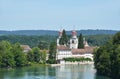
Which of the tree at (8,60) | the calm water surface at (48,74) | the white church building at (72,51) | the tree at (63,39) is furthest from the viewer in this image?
the tree at (63,39)

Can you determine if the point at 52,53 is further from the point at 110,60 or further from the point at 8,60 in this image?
the point at 110,60

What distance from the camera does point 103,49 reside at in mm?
74125

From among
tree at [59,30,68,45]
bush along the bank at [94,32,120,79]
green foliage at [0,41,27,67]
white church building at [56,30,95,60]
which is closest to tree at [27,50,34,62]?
green foliage at [0,41,27,67]

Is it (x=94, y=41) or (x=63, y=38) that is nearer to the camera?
(x=63, y=38)

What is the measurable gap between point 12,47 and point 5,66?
8278 mm

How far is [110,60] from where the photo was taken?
66.7 metres

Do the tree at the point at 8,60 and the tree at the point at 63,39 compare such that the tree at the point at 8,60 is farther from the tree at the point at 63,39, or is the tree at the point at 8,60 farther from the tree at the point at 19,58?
the tree at the point at 63,39

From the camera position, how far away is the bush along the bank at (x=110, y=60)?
6246cm

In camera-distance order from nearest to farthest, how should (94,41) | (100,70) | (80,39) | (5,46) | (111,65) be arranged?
(111,65)
(100,70)
(5,46)
(80,39)
(94,41)

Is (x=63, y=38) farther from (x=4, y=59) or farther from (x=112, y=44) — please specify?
(x=112, y=44)

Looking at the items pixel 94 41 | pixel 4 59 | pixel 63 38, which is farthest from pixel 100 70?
pixel 94 41

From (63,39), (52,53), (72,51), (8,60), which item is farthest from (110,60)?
(63,39)

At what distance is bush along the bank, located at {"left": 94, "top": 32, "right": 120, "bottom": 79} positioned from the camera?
62.5 meters

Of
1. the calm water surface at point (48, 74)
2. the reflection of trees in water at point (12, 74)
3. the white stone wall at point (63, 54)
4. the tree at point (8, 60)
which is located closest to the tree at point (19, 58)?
the tree at point (8, 60)
